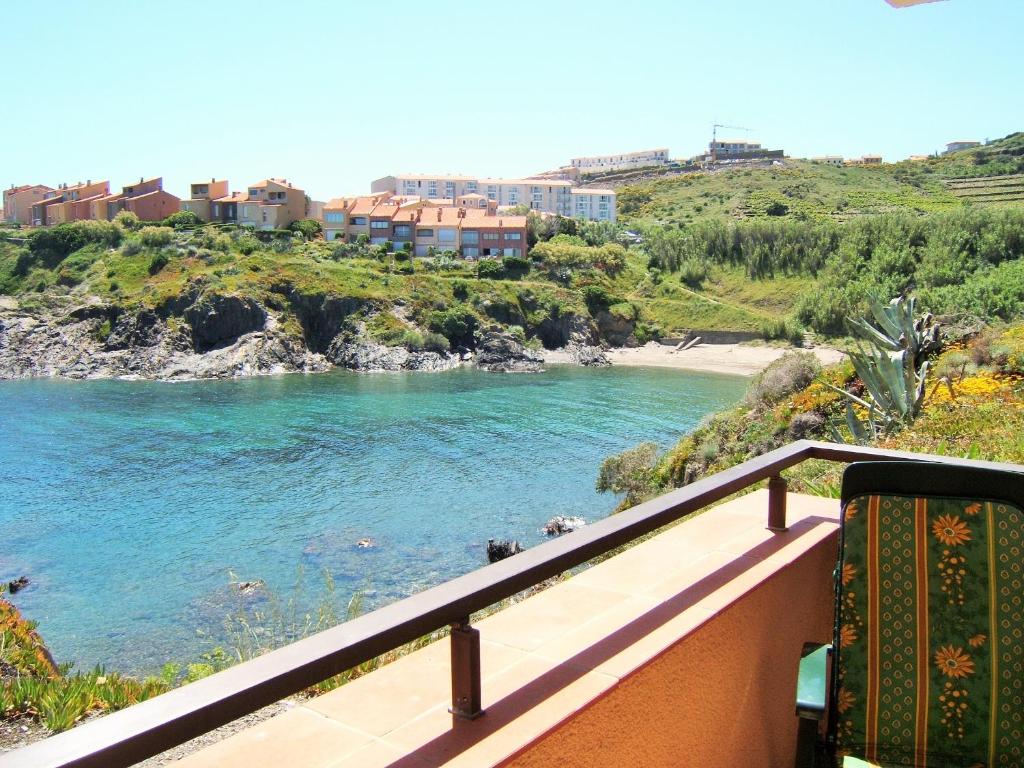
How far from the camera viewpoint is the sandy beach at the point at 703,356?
2099 inches

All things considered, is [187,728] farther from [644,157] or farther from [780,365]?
[644,157]

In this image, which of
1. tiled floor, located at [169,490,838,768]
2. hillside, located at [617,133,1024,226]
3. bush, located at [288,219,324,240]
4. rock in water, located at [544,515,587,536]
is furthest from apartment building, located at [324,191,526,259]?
tiled floor, located at [169,490,838,768]

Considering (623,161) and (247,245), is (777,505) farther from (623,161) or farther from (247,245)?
(623,161)

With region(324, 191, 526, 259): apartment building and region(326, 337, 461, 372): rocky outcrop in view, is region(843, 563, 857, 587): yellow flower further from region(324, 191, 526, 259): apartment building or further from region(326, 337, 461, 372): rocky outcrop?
region(324, 191, 526, 259): apartment building

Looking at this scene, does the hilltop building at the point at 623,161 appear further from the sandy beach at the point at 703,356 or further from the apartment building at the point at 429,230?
the sandy beach at the point at 703,356

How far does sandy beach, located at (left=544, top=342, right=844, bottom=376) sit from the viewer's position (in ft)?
175

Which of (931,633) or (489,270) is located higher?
(489,270)

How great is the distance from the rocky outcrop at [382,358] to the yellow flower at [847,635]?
5237cm

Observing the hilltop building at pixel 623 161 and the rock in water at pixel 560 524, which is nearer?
the rock in water at pixel 560 524

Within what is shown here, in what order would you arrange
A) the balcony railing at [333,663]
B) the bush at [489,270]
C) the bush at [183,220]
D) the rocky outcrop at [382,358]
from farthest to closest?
the bush at [183,220], the bush at [489,270], the rocky outcrop at [382,358], the balcony railing at [333,663]

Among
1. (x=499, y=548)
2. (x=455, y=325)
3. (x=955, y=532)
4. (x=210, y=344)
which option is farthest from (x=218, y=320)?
(x=955, y=532)

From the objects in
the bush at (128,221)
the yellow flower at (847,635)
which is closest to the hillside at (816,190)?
the bush at (128,221)

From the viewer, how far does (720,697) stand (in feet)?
7.70

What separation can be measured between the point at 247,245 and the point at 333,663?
65.0 metres
